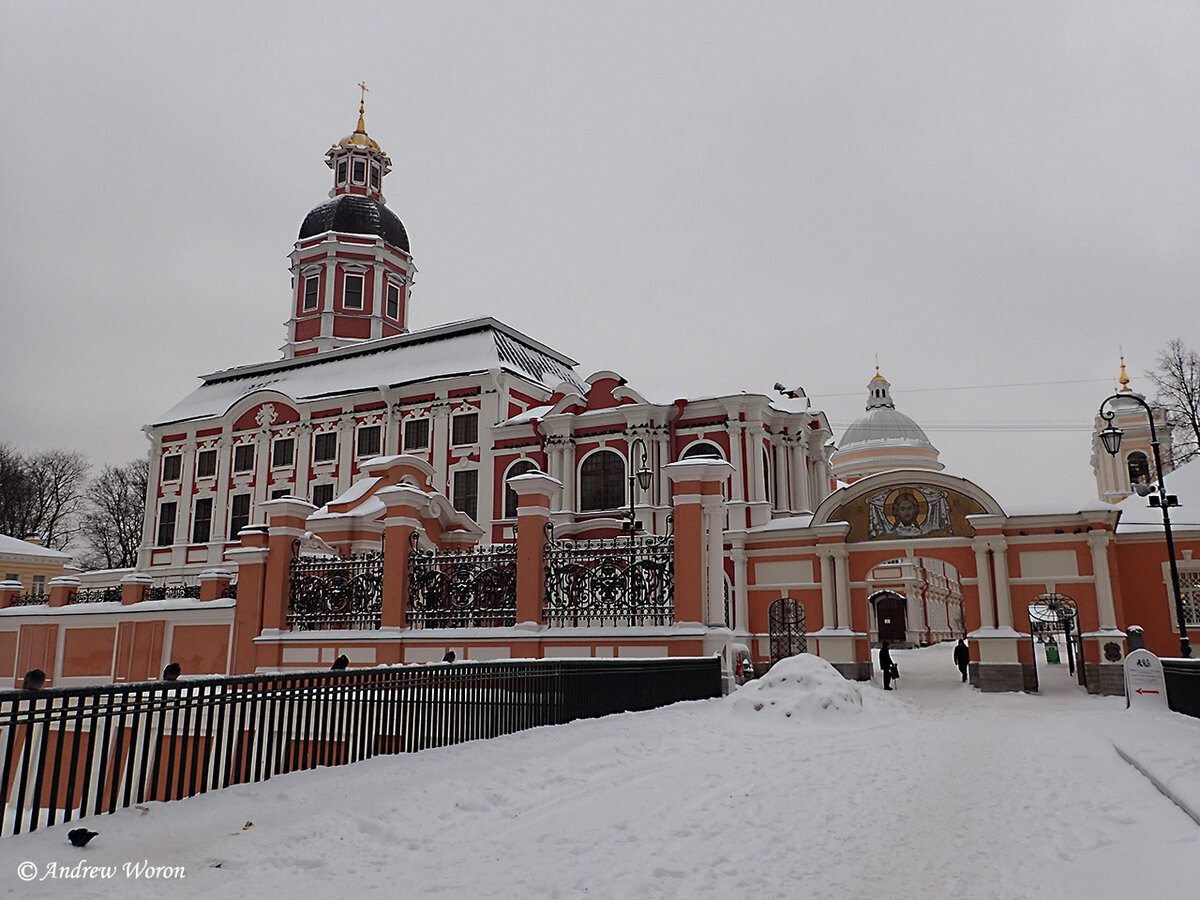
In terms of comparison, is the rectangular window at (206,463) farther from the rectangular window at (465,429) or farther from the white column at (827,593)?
the white column at (827,593)

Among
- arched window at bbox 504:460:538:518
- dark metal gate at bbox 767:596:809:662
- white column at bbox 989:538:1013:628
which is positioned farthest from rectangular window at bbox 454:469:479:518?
white column at bbox 989:538:1013:628

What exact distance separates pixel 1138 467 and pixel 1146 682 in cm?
3312

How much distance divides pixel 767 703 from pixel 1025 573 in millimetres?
14871

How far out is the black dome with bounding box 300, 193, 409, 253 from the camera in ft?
158

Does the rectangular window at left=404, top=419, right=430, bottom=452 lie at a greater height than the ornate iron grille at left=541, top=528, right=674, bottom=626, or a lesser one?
greater

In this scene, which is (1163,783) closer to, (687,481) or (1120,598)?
(687,481)

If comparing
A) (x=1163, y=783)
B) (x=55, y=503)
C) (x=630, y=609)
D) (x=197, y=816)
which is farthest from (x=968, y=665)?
(x=55, y=503)

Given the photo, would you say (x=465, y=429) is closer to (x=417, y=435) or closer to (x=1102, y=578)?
(x=417, y=435)

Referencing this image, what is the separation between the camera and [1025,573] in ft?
81.6

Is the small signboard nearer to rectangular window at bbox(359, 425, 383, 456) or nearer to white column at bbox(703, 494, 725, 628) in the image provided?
white column at bbox(703, 494, 725, 628)

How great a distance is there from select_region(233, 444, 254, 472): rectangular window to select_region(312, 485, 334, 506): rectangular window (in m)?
3.86

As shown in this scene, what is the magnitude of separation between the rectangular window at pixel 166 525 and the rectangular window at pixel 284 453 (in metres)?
6.12

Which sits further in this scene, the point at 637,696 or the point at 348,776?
the point at 637,696

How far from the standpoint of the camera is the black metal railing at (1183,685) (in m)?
13.5
